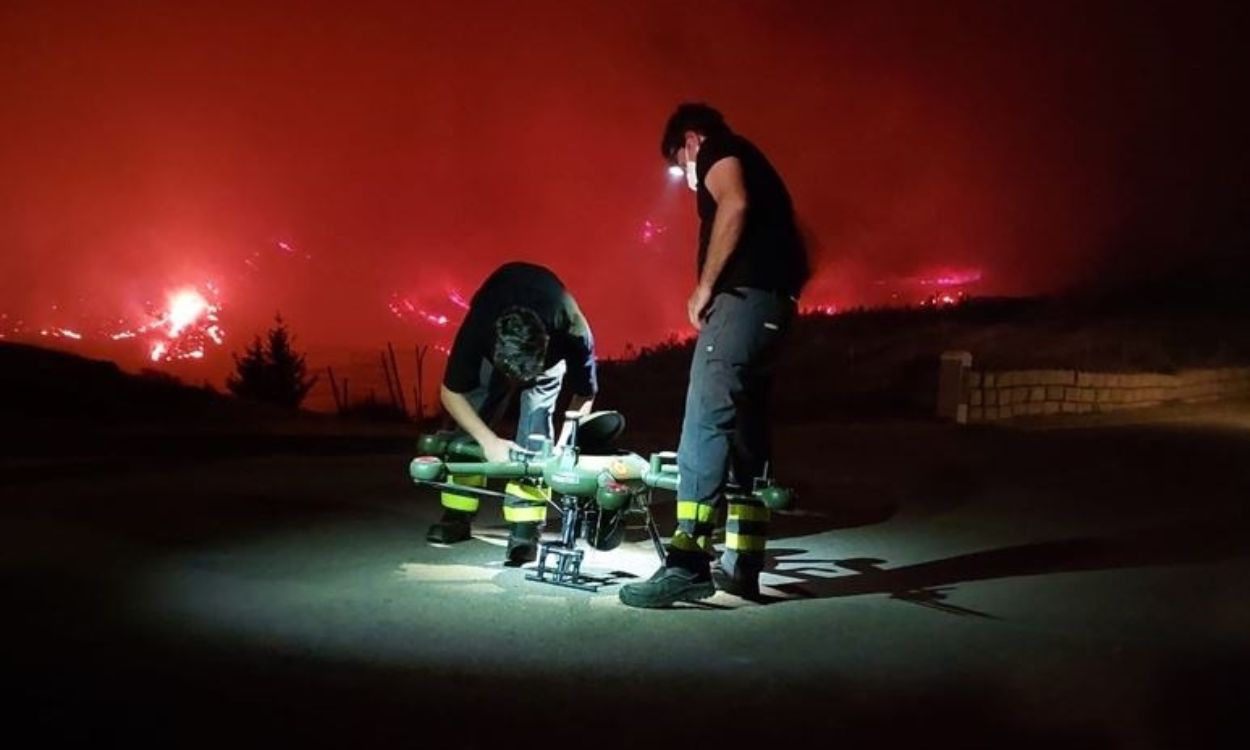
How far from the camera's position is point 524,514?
6.83m

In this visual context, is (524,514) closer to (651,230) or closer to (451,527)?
(451,527)

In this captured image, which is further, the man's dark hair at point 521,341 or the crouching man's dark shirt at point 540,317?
the crouching man's dark shirt at point 540,317

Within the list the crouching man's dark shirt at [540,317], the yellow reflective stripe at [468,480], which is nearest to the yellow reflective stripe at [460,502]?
the yellow reflective stripe at [468,480]

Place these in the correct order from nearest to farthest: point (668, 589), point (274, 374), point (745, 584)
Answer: point (668, 589) → point (745, 584) → point (274, 374)

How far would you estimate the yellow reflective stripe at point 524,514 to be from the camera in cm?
682

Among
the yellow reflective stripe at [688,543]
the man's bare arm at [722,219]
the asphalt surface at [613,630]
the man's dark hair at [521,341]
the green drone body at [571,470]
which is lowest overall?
the asphalt surface at [613,630]

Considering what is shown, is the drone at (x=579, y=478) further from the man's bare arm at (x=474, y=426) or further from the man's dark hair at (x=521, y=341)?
the man's dark hair at (x=521, y=341)

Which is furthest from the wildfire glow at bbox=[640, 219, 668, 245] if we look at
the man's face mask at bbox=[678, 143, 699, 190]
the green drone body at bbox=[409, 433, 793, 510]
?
the man's face mask at bbox=[678, 143, 699, 190]

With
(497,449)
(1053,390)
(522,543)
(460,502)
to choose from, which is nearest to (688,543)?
(522,543)

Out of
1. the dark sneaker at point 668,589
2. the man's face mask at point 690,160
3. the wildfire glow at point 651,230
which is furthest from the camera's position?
the wildfire glow at point 651,230

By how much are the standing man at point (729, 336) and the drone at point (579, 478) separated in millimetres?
270

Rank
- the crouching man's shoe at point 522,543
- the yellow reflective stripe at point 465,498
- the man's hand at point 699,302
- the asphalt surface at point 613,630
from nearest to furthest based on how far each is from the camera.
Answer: the asphalt surface at point 613,630 < the man's hand at point 699,302 < the crouching man's shoe at point 522,543 < the yellow reflective stripe at point 465,498

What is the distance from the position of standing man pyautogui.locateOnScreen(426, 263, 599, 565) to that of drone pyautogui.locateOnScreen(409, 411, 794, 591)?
0.11 metres

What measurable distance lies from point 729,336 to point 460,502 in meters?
2.17
